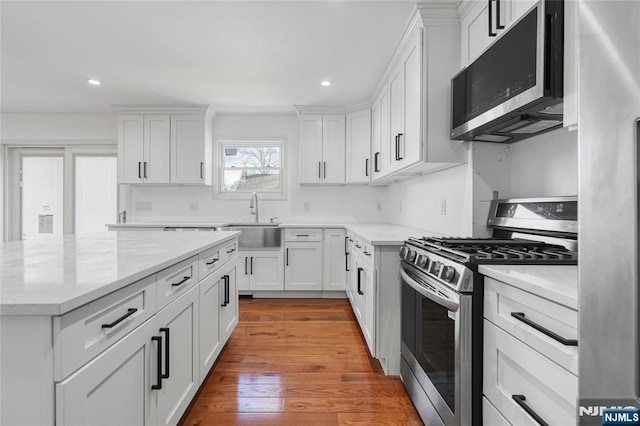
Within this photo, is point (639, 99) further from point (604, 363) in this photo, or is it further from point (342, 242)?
point (342, 242)

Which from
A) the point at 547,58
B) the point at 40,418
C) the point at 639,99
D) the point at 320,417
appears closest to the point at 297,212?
the point at 320,417

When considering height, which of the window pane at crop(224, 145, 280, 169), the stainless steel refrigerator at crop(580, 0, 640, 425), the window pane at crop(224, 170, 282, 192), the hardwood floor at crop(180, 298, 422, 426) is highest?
the window pane at crop(224, 145, 280, 169)

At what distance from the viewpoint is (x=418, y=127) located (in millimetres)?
2201

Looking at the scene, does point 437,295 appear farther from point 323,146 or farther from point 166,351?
point 323,146

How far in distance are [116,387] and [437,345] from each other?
128 centimetres

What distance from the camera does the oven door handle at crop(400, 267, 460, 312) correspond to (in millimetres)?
1277

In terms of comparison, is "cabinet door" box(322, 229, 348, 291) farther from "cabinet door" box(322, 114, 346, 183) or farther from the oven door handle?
the oven door handle

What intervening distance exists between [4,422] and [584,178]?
130cm

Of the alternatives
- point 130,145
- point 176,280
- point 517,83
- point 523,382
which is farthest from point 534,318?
point 130,145

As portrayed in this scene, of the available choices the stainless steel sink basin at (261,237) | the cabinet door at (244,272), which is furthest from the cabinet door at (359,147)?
the cabinet door at (244,272)

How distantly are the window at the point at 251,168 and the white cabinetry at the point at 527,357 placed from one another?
3.73m

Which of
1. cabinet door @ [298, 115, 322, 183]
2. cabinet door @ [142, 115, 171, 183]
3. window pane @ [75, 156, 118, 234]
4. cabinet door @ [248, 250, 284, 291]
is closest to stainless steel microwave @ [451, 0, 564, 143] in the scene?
cabinet door @ [298, 115, 322, 183]

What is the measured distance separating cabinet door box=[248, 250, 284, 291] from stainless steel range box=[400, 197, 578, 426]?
87.2 inches

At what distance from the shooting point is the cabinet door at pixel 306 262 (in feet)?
12.9
